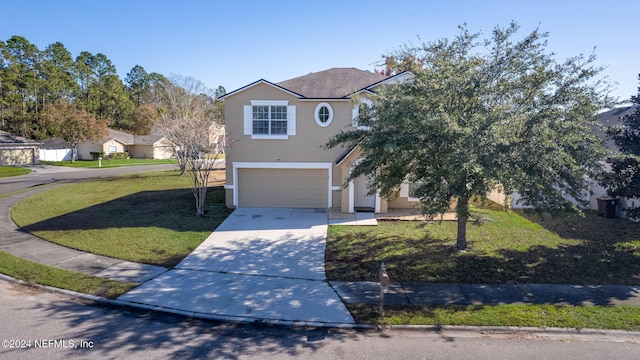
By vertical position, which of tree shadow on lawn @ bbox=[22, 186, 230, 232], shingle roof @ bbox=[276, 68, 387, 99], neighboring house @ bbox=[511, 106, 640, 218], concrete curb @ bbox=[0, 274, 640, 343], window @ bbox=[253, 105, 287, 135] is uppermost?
shingle roof @ bbox=[276, 68, 387, 99]

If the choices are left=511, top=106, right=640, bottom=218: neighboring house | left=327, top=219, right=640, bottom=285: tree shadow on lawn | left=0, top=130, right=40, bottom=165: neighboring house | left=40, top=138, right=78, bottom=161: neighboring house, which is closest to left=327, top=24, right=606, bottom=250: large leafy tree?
left=327, top=219, right=640, bottom=285: tree shadow on lawn

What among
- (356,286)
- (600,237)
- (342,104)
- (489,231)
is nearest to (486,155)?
(356,286)

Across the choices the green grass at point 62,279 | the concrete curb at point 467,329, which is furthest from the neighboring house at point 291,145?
the concrete curb at point 467,329

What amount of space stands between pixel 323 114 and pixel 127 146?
5170 cm

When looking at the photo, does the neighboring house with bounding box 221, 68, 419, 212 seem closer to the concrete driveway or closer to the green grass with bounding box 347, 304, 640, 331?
the concrete driveway

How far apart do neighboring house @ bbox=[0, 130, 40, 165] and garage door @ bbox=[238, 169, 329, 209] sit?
40029 millimetres

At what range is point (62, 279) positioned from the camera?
9.05 metres

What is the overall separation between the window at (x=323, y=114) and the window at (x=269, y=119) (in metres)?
1.10

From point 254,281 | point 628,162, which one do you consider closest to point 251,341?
point 254,281

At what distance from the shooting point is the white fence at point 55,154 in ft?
163

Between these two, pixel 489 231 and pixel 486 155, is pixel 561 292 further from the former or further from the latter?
pixel 489 231

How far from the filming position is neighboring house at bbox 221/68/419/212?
1688 cm

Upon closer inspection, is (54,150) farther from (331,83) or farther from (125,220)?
(331,83)

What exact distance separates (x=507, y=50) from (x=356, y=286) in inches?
273
